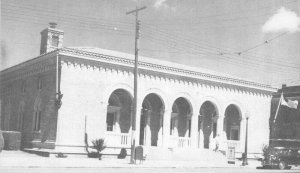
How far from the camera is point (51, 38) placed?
3262 centimetres

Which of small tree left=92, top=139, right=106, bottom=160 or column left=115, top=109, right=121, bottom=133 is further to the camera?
column left=115, top=109, right=121, bottom=133

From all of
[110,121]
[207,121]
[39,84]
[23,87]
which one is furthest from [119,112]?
[207,121]

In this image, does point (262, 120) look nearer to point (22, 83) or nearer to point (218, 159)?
point (218, 159)

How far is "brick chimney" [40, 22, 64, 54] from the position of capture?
32.4m

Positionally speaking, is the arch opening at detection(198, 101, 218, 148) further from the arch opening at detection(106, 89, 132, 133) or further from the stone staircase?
the arch opening at detection(106, 89, 132, 133)

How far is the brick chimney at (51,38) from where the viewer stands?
32447 millimetres

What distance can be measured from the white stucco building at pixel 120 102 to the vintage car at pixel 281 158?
6.98 meters

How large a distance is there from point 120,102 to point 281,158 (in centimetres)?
1176

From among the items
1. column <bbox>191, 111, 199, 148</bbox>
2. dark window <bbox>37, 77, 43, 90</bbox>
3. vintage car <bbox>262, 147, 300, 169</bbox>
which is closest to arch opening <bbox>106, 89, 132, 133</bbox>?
dark window <bbox>37, 77, 43, 90</bbox>

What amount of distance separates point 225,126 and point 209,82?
17.1ft

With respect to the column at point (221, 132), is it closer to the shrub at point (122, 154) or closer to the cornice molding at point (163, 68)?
the cornice molding at point (163, 68)

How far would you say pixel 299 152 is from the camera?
95.1 ft

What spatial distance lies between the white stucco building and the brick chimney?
7 centimetres

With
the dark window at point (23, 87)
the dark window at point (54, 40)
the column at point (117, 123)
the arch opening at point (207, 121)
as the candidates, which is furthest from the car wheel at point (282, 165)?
the dark window at point (23, 87)
